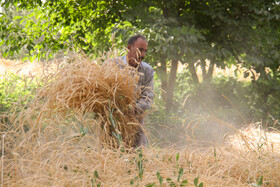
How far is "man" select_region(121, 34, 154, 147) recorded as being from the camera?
2.69 m

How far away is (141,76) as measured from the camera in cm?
315

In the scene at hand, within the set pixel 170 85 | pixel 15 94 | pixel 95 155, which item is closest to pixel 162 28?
pixel 170 85

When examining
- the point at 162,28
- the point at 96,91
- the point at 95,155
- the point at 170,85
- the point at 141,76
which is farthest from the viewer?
the point at 170,85

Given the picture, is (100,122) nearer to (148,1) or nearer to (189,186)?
(189,186)

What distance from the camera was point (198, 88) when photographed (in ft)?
28.9

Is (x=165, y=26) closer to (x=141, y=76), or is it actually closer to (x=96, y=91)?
(x=141, y=76)

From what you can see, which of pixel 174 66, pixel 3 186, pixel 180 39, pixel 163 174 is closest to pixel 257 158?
pixel 163 174

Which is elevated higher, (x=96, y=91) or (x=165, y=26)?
(x=165, y=26)

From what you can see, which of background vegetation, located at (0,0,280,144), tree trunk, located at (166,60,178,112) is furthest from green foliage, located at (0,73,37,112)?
tree trunk, located at (166,60,178,112)

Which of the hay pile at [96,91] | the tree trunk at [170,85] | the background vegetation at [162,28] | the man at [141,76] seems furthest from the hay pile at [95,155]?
the tree trunk at [170,85]

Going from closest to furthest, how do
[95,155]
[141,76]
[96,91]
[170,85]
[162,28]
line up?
1. [95,155]
2. [96,91]
3. [141,76]
4. [162,28]
5. [170,85]

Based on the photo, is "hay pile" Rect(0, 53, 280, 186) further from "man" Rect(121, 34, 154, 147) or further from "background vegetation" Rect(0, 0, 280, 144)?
"background vegetation" Rect(0, 0, 280, 144)

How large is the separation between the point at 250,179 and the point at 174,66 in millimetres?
5128

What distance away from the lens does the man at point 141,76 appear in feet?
8.83
